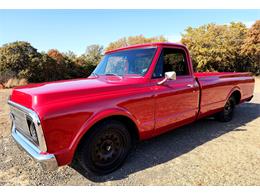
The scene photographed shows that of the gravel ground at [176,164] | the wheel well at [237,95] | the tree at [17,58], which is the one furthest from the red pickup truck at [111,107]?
the tree at [17,58]

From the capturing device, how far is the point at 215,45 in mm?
25469

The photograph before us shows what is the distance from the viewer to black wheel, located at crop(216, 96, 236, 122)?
5484mm

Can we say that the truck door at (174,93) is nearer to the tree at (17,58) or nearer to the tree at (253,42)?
the tree at (17,58)

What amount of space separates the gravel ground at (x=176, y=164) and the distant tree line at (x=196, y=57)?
14766 millimetres

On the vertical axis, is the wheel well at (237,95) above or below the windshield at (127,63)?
below

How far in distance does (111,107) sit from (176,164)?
147 centimetres

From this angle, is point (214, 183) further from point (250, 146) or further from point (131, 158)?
point (250, 146)

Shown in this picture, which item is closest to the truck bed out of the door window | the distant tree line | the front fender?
the door window

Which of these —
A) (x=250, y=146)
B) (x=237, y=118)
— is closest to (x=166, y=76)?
(x=250, y=146)

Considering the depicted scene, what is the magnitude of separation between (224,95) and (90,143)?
3913 mm

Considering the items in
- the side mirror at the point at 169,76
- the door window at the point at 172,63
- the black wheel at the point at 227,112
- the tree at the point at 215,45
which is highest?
the tree at the point at 215,45

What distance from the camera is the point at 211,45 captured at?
25.5 m

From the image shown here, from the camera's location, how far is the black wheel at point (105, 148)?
278 centimetres
